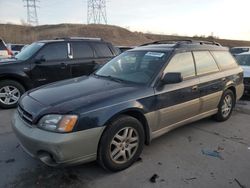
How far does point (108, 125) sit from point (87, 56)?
4.75 metres

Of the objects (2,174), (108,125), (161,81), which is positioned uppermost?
(161,81)

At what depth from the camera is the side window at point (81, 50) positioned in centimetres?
730

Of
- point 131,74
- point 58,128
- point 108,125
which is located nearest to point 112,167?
point 108,125

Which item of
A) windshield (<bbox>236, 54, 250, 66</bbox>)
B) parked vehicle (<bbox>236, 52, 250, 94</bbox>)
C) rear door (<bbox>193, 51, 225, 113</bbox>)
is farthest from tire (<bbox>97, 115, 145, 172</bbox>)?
windshield (<bbox>236, 54, 250, 66</bbox>)

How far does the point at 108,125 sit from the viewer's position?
10.0ft

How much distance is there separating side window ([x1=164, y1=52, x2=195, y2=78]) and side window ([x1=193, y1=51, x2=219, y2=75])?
17 cm

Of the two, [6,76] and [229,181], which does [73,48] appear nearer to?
[6,76]

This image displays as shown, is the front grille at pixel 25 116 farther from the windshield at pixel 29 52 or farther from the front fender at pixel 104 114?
the windshield at pixel 29 52

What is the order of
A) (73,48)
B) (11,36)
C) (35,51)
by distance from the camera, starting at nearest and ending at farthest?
(35,51)
(73,48)
(11,36)

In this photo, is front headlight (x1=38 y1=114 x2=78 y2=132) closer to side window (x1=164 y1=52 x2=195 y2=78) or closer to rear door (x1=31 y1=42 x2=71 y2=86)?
side window (x1=164 y1=52 x2=195 y2=78)

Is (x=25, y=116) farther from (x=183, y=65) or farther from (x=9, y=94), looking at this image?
(x=9, y=94)

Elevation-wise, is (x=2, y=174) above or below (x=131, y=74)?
below

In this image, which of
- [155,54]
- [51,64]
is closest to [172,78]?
[155,54]

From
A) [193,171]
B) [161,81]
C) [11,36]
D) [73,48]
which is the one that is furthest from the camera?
[11,36]
